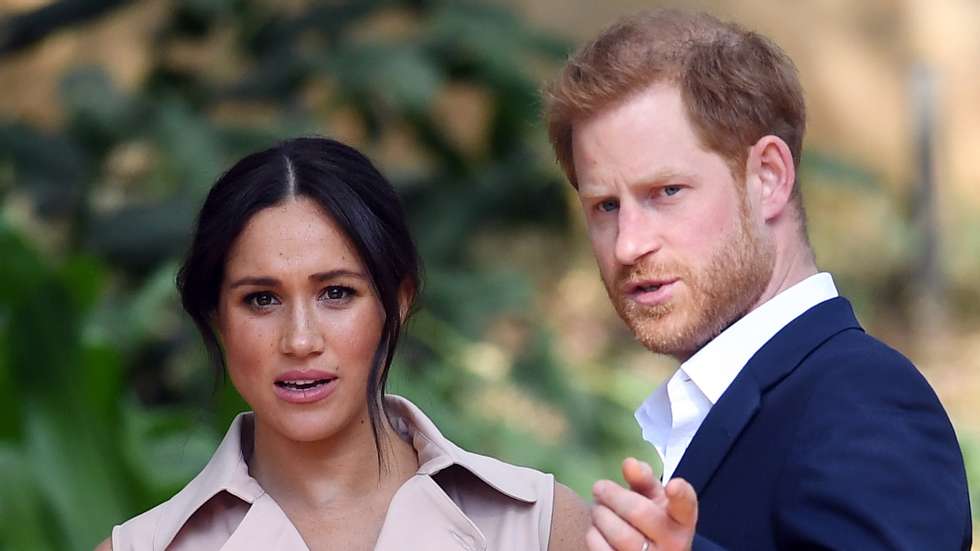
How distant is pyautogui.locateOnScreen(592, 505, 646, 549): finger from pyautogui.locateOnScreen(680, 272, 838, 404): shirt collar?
24 cm

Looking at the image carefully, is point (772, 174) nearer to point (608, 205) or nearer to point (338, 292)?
point (608, 205)

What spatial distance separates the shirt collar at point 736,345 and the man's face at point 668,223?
0.01m

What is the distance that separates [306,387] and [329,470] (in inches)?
3.6

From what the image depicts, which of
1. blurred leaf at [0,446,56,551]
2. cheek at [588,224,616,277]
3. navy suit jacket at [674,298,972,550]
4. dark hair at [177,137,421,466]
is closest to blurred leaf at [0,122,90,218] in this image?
blurred leaf at [0,446,56,551]

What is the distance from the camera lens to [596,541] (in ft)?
3.91

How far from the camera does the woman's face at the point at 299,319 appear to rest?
1.34 metres

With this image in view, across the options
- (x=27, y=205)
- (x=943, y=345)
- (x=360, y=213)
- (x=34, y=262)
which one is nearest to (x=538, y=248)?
(x=943, y=345)

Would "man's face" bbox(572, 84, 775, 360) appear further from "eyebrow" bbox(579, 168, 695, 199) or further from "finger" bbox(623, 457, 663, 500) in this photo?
"finger" bbox(623, 457, 663, 500)

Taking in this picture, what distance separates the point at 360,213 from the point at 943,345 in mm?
5449

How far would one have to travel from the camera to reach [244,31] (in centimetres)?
477

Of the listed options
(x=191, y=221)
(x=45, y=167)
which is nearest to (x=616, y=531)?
(x=191, y=221)

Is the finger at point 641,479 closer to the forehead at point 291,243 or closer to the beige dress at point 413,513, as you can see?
the beige dress at point 413,513

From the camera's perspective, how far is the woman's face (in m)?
1.34

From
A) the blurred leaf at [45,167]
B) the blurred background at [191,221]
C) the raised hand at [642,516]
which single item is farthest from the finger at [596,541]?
the blurred leaf at [45,167]
